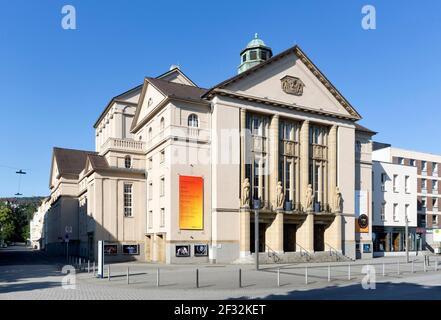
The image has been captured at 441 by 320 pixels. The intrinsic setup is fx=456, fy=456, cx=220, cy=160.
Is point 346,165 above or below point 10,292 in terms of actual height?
above

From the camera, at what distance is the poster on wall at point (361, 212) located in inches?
1933

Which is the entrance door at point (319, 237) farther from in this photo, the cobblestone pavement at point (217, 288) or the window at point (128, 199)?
the cobblestone pavement at point (217, 288)

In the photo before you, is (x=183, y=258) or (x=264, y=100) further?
(x=264, y=100)

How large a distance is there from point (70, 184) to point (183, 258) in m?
32.2

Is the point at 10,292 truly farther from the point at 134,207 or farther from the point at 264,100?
the point at 264,100

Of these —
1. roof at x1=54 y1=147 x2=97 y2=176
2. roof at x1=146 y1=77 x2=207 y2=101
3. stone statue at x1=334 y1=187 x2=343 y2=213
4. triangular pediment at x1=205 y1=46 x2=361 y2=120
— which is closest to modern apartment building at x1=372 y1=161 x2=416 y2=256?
stone statue at x1=334 y1=187 x2=343 y2=213

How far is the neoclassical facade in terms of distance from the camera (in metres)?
38.8

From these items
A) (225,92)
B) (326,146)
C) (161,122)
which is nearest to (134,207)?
(161,122)

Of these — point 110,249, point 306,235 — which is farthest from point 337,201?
point 110,249

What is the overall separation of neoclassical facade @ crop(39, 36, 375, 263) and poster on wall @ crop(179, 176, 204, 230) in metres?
0.08

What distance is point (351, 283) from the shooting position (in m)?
22.1

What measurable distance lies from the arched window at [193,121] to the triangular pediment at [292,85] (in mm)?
3059

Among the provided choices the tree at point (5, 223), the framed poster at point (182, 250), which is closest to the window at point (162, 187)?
the framed poster at point (182, 250)
